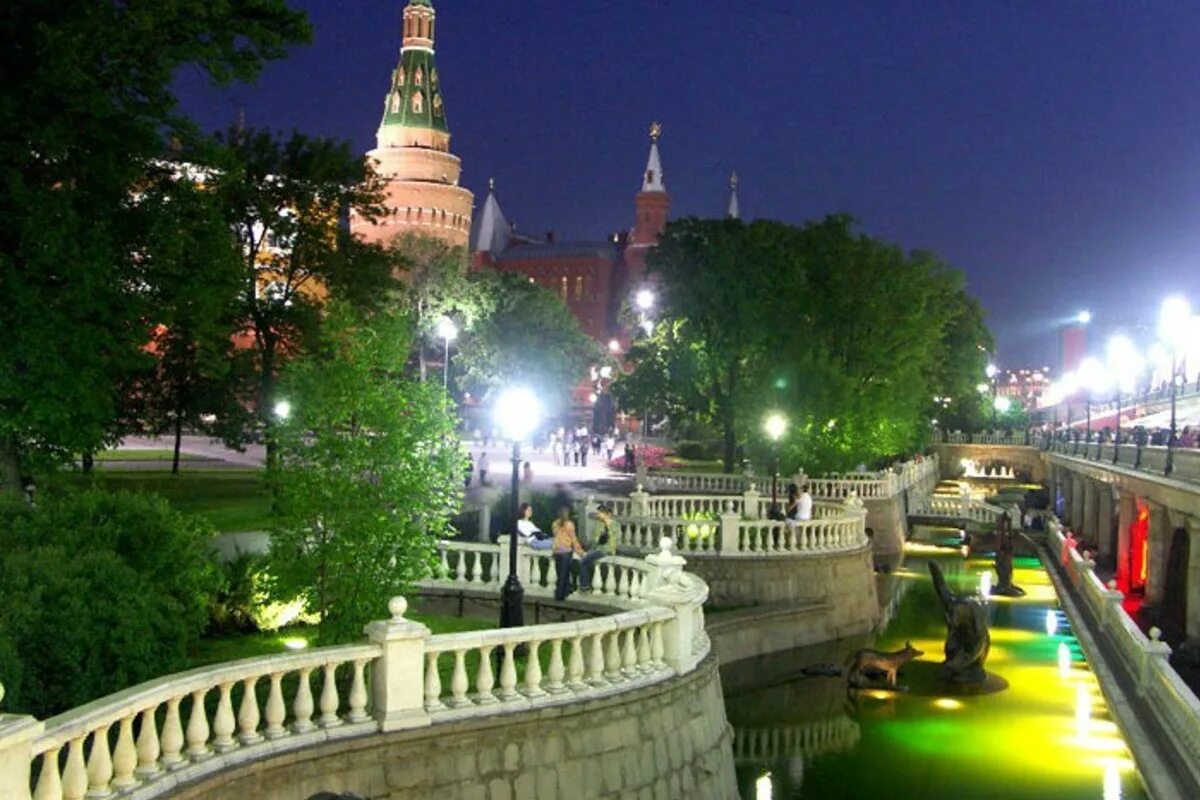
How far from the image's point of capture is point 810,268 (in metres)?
53.3

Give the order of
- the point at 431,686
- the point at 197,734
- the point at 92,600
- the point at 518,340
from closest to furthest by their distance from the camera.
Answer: the point at 197,734 → the point at 92,600 → the point at 431,686 → the point at 518,340

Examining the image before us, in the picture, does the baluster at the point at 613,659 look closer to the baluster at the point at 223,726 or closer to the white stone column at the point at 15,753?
the baluster at the point at 223,726

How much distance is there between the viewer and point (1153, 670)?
18.8 metres

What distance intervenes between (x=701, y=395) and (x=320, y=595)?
37248mm

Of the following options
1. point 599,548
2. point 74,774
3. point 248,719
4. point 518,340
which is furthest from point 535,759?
point 518,340

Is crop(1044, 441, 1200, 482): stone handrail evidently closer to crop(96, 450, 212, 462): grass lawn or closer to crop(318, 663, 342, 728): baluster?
crop(318, 663, 342, 728): baluster

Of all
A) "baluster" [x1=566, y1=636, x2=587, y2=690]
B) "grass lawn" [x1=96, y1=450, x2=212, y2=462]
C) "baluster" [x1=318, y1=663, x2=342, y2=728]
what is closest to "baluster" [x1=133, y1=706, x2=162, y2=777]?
"baluster" [x1=318, y1=663, x2=342, y2=728]

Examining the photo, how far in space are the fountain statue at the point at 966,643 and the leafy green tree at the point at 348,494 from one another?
12.0m

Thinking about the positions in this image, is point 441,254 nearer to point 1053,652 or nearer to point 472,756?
point 1053,652

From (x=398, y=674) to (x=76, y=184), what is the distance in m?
12.8

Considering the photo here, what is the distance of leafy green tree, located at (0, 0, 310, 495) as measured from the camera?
1814 centimetres

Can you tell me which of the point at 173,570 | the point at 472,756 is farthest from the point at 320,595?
the point at 472,756

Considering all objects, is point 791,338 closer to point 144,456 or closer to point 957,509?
point 957,509

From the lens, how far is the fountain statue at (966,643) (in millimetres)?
22281
